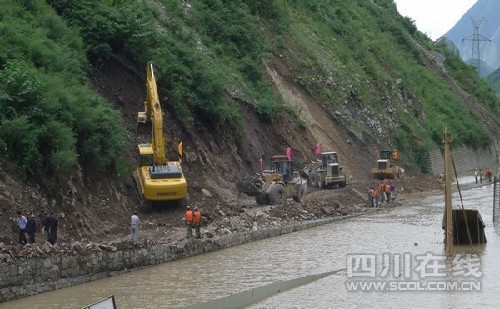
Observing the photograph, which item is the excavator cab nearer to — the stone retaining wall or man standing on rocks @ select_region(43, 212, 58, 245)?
the stone retaining wall

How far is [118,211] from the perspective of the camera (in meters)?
33.8

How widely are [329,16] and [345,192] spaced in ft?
108

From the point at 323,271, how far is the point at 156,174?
9.18 meters

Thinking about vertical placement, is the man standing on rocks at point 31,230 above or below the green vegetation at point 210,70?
below

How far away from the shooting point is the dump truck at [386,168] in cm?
5766

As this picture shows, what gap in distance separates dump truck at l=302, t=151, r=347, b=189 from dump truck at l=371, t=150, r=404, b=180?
21.8 ft

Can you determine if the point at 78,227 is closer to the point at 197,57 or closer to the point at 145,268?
the point at 145,268

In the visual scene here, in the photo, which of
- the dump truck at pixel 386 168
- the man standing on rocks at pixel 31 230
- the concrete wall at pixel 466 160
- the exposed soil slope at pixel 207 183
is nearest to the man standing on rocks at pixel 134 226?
the exposed soil slope at pixel 207 183

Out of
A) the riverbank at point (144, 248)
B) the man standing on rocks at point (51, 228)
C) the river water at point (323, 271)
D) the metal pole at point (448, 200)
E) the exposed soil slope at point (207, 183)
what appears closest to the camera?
the riverbank at point (144, 248)

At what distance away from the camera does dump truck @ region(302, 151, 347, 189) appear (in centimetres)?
5050

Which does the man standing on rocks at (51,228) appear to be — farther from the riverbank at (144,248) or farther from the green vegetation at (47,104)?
the green vegetation at (47,104)

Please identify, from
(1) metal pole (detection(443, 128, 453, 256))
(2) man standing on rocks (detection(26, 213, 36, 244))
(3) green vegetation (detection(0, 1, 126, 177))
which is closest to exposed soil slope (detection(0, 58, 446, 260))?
(2) man standing on rocks (detection(26, 213, 36, 244))

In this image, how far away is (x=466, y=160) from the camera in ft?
272

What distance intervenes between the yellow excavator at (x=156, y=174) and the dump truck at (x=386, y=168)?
80.5ft
